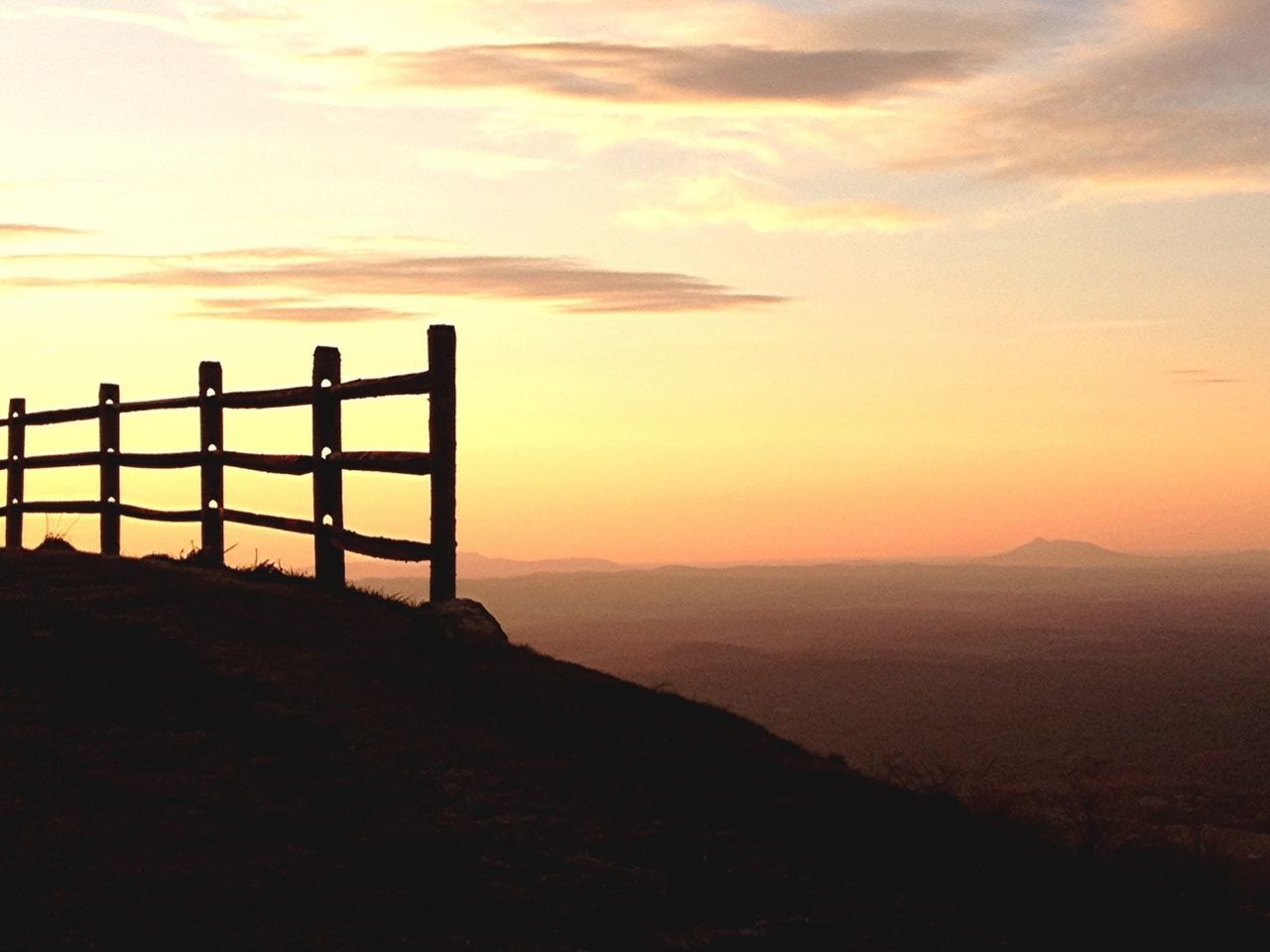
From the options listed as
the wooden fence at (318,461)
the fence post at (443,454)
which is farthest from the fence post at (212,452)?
the fence post at (443,454)

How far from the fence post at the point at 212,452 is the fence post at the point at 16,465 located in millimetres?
5942

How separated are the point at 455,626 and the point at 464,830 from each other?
13.6ft

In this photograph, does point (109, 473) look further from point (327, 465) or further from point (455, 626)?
point (455, 626)

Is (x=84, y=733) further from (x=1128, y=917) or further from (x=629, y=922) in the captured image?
(x=1128, y=917)

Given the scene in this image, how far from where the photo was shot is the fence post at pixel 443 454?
1321 centimetres

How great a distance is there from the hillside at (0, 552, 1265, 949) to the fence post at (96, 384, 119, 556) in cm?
841

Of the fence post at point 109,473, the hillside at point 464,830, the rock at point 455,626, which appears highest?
the fence post at point 109,473

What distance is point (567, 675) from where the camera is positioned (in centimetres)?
1109

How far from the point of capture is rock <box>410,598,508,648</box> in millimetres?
11453

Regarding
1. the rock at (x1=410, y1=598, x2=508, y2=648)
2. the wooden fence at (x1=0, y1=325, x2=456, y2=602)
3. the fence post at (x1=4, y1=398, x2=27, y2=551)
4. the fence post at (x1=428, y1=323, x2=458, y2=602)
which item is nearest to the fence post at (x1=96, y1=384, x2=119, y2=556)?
the wooden fence at (x1=0, y1=325, x2=456, y2=602)

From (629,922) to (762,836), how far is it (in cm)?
138

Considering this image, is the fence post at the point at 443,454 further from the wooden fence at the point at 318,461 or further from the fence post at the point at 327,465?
the fence post at the point at 327,465

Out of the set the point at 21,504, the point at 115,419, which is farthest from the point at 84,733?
the point at 21,504

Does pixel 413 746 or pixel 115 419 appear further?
pixel 115 419
